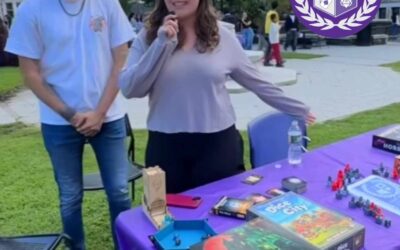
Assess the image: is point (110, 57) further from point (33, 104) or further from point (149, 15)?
point (33, 104)

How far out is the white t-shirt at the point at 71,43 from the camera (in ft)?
6.07

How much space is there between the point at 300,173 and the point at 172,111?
2.00 feet

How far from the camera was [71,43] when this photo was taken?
1.87 meters

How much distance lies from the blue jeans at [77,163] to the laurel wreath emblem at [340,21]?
443 cm

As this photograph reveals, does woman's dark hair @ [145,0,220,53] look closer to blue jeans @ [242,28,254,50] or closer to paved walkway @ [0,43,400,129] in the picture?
paved walkway @ [0,43,400,129]

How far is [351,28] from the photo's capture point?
7320 millimetres

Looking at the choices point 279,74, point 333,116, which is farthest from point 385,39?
point 333,116

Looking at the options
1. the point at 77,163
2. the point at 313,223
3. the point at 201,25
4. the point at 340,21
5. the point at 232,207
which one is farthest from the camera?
the point at 340,21

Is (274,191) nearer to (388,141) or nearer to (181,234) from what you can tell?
(181,234)

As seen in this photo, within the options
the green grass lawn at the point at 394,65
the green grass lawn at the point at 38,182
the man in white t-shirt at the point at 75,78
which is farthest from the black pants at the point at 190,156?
the green grass lawn at the point at 394,65

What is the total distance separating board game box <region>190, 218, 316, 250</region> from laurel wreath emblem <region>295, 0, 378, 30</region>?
5.08 m

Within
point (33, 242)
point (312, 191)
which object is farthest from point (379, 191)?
point (33, 242)

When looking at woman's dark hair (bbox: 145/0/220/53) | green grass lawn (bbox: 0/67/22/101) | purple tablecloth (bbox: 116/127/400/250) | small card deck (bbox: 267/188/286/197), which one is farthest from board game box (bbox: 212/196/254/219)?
green grass lawn (bbox: 0/67/22/101)

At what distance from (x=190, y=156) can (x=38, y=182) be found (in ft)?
6.77
